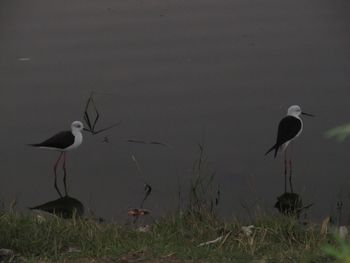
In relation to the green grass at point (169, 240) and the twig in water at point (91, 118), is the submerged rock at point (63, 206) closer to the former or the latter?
the green grass at point (169, 240)

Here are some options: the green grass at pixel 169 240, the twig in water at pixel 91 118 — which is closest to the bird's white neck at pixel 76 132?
the twig in water at pixel 91 118

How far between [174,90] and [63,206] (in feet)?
7.25

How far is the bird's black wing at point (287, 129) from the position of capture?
6781 mm

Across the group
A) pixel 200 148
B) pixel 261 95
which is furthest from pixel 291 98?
pixel 200 148

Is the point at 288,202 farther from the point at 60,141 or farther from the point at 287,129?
the point at 60,141

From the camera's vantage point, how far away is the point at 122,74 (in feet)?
27.7

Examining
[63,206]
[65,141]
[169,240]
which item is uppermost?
[65,141]

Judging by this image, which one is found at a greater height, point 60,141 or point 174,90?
point 174,90

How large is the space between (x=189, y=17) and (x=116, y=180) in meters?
3.92

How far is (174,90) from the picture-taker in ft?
26.2

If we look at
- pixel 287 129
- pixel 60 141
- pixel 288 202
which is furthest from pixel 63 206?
pixel 287 129

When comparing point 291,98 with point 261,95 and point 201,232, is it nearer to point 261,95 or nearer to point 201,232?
point 261,95

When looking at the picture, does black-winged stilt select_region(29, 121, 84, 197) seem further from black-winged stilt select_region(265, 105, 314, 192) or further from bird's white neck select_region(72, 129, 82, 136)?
black-winged stilt select_region(265, 105, 314, 192)

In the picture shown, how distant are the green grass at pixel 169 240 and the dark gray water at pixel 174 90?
992 millimetres
